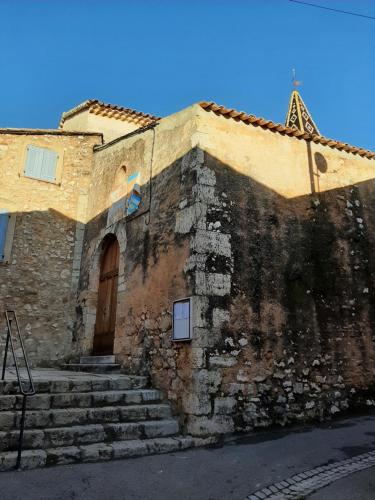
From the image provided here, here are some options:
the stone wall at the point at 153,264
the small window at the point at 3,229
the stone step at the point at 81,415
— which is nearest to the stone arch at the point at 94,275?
the stone wall at the point at 153,264

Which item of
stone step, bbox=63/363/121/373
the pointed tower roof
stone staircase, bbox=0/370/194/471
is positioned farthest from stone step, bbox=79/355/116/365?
the pointed tower roof

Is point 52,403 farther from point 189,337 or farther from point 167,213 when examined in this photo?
point 167,213

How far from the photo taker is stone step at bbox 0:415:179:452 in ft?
13.4

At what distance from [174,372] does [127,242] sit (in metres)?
2.78

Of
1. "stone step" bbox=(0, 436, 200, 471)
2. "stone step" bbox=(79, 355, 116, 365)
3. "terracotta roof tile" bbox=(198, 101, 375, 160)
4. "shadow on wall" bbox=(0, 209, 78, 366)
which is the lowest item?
"stone step" bbox=(0, 436, 200, 471)

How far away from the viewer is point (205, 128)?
252 inches

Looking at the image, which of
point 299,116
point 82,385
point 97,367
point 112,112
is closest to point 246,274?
point 82,385

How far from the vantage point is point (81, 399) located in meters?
4.95

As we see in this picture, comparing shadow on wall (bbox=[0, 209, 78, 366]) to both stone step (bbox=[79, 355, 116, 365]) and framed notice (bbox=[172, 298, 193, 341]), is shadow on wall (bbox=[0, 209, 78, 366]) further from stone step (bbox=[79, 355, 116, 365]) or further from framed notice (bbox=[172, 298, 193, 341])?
framed notice (bbox=[172, 298, 193, 341])

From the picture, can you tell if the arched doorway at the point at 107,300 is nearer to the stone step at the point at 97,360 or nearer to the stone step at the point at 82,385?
the stone step at the point at 97,360

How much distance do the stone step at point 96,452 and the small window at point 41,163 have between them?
6.46 meters

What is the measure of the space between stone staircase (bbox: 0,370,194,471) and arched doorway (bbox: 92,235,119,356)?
2090mm

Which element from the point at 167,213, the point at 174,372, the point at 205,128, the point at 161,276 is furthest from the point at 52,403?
the point at 205,128

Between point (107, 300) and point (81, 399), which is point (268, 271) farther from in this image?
point (107, 300)
